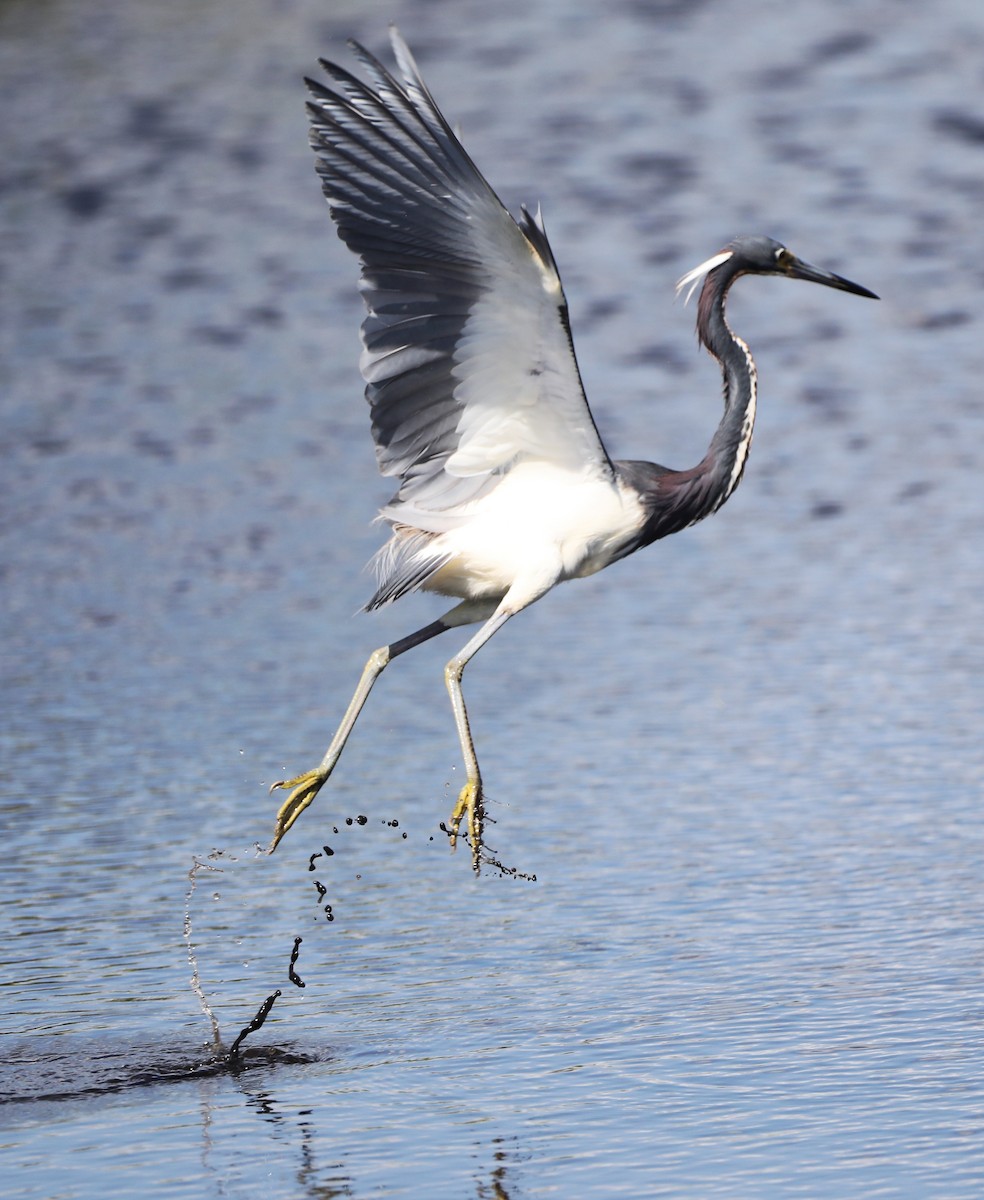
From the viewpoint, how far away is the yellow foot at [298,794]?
6.20 m

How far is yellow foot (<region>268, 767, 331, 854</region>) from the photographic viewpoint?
6196 millimetres

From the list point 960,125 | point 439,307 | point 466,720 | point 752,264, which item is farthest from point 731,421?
point 960,125

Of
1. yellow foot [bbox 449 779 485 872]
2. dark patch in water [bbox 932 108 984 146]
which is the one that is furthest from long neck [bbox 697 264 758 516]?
dark patch in water [bbox 932 108 984 146]

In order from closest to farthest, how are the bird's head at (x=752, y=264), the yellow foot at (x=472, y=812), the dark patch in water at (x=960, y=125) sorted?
the yellow foot at (x=472, y=812) < the bird's head at (x=752, y=264) < the dark patch in water at (x=960, y=125)

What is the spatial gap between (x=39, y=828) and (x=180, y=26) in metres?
15.2

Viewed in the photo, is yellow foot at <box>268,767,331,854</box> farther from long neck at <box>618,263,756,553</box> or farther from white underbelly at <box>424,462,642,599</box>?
long neck at <box>618,263,756,553</box>

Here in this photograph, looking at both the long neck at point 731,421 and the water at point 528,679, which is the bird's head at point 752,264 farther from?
the water at point 528,679

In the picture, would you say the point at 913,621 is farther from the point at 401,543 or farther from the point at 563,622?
the point at 401,543

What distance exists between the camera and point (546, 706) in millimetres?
9047

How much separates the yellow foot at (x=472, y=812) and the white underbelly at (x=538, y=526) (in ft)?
2.14

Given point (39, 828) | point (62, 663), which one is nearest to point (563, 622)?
point (62, 663)

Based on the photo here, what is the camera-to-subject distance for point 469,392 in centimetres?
600

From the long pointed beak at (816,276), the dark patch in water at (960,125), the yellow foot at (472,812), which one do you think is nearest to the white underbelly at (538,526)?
the yellow foot at (472,812)

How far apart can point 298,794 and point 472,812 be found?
2.01 feet
